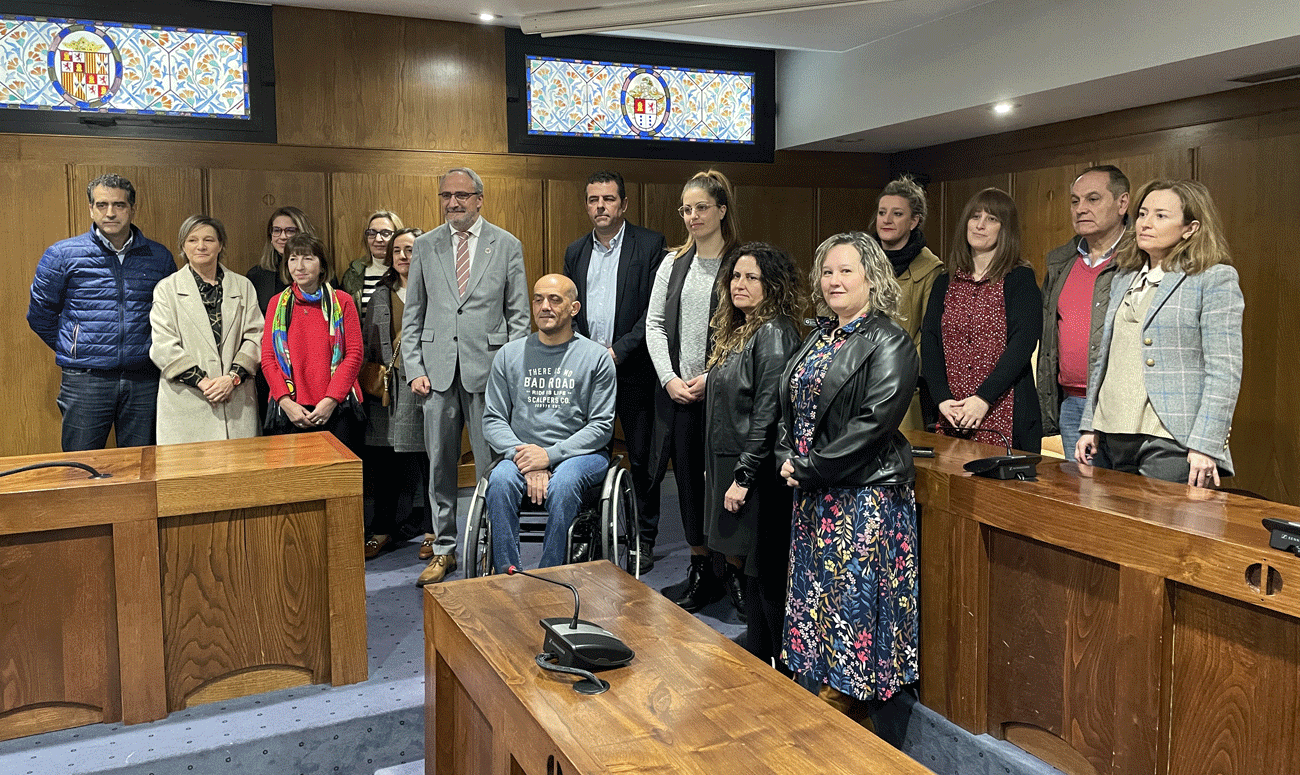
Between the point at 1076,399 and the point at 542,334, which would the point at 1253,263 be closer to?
the point at 1076,399

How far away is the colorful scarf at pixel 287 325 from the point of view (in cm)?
372

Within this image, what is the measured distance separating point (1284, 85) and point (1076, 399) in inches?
76.1

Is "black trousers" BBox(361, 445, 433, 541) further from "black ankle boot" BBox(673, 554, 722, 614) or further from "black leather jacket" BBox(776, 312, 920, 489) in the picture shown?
"black leather jacket" BBox(776, 312, 920, 489)

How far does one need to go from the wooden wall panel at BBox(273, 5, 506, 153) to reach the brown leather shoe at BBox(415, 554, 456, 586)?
7.57 ft

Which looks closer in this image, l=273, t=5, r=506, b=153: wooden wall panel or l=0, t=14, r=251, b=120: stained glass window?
l=0, t=14, r=251, b=120: stained glass window

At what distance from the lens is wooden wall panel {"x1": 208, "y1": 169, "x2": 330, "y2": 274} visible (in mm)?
4641

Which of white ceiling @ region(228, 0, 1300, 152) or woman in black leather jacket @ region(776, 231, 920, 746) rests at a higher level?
white ceiling @ region(228, 0, 1300, 152)

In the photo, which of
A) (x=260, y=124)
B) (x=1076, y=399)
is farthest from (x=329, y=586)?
(x=260, y=124)

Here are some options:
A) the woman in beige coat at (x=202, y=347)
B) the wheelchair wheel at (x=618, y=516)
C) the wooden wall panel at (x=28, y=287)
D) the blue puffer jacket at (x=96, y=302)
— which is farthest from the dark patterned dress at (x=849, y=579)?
the wooden wall panel at (x=28, y=287)

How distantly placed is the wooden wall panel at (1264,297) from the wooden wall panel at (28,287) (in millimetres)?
5106

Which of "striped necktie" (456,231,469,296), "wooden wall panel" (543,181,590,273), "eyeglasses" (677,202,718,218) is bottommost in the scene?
"striped necktie" (456,231,469,296)

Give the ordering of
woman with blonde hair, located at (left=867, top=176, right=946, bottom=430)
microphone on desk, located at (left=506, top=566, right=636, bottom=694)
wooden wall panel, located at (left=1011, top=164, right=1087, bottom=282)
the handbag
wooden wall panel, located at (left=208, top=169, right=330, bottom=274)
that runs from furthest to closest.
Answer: wooden wall panel, located at (left=1011, top=164, right=1087, bottom=282) < wooden wall panel, located at (left=208, top=169, right=330, bottom=274) < the handbag < woman with blonde hair, located at (left=867, top=176, right=946, bottom=430) < microphone on desk, located at (left=506, top=566, right=636, bottom=694)

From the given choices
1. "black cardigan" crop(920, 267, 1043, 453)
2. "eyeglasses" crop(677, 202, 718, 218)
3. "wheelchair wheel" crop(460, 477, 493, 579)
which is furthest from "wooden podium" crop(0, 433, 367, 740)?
"black cardigan" crop(920, 267, 1043, 453)

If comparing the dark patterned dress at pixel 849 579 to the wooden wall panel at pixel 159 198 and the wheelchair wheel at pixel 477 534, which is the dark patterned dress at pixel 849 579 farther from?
the wooden wall panel at pixel 159 198
